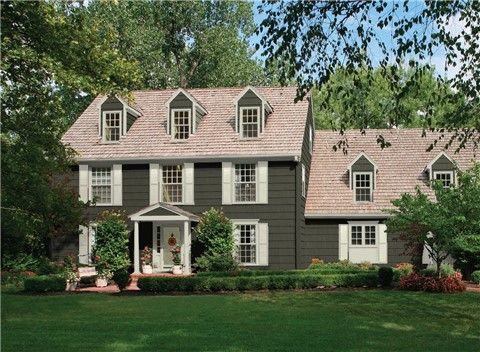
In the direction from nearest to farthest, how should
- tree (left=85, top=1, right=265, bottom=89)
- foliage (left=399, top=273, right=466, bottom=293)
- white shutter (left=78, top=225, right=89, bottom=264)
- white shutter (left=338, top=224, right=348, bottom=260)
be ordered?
foliage (left=399, top=273, right=466, bottom=293)
white shutter (left=78, top=225, right=89, bottom=264)
white shutter (left=338, top=224, right=348, bottom=260)
tree (left=85, top=1, right=265, bottom=89)

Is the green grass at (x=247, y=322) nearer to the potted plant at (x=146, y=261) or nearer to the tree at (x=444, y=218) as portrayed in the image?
the tree at (x=444, y=218)

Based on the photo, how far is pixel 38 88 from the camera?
17.3m

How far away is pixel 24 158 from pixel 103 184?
19.4 m

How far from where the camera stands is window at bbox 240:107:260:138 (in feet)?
106

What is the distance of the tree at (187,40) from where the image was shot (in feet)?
148

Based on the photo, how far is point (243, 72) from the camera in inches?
1866

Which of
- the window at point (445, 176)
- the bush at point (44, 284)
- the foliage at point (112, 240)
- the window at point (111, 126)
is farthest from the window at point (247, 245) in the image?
the bush at point (44, 284)

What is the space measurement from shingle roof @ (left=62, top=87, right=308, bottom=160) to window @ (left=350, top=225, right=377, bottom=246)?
16.4 feet

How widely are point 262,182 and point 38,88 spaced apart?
15422mm

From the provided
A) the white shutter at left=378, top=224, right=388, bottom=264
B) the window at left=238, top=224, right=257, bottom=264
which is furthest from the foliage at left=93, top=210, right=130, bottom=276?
the white shutter at left=378, top=224, right=388, bottom=264

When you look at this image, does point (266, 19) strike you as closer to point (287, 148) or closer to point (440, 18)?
point (440, 18)

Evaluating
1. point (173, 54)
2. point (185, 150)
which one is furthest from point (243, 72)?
point (185, 150)

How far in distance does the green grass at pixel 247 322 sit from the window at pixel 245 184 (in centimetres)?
982

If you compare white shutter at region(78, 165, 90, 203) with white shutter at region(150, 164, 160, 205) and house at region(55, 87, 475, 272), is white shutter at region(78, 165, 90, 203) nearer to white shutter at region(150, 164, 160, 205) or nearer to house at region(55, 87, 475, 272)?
house at region(55, 87, 475, 272)
